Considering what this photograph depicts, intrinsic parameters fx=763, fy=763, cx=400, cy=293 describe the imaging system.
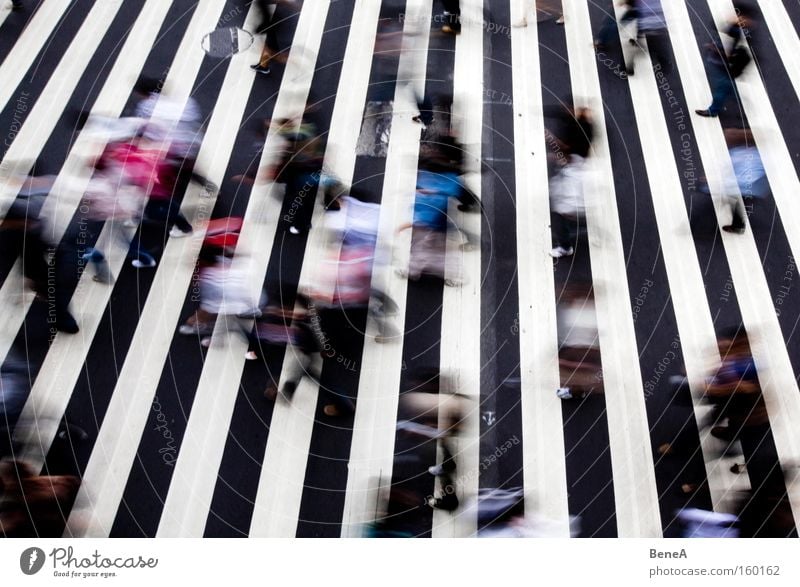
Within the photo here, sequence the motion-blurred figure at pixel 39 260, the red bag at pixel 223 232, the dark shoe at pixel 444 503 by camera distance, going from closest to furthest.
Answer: the dark shoe at pixel 444 503 < the motion-blurred figure at pixel 39 260 < the red bag at pixel 223 232

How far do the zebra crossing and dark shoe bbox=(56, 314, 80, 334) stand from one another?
117 millimetres

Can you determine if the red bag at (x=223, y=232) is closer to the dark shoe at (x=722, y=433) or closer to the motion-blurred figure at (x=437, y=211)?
the motion-blurred figure at (x=437, y=211)

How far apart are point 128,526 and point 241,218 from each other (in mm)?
4705

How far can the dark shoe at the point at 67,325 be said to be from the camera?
1029 centimetres

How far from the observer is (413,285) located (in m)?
10.8

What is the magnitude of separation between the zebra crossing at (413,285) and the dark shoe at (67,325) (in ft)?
0.38

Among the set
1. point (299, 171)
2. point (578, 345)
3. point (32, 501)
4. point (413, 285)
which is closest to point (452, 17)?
point (299, 171)

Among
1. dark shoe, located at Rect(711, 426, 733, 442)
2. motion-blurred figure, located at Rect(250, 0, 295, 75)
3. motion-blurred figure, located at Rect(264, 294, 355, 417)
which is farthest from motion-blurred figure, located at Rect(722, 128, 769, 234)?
motion-blurred figure, located at Rect(250, 0, 295, 75)

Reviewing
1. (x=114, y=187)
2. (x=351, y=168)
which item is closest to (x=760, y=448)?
(x=351, y=168)

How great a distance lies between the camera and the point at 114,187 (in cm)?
1177

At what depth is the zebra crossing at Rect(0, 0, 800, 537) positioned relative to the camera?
9156 millimetres

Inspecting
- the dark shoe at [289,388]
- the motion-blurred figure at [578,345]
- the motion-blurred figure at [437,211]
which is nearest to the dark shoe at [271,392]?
the dark shoe at [289,388]

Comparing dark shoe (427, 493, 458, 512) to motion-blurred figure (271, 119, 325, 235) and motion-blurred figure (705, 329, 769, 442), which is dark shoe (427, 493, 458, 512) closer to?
motion-blurred figure (705, 329, 769, 442)
